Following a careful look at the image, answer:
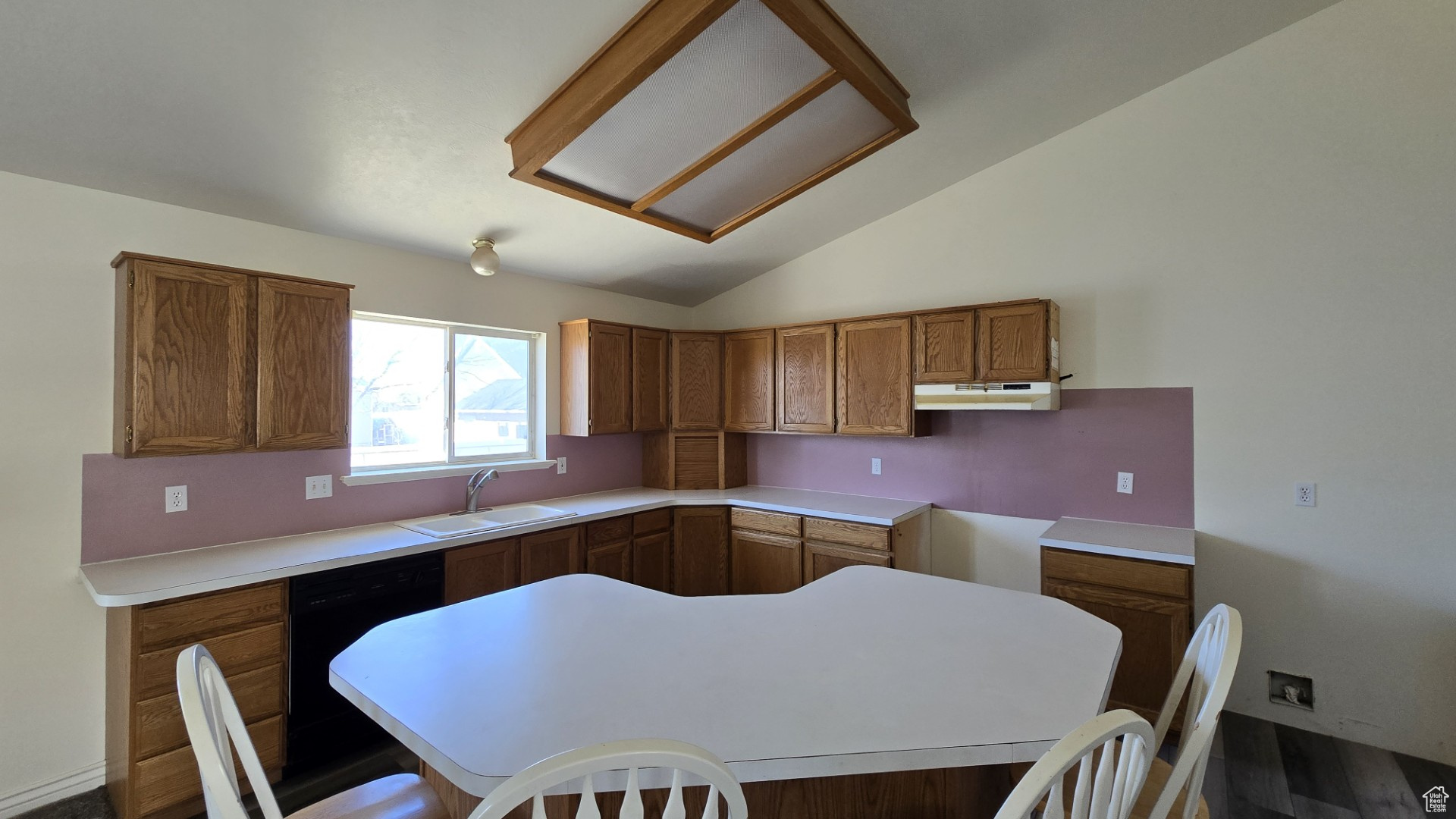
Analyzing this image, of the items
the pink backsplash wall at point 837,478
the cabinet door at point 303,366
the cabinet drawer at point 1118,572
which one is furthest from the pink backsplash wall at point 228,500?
the cabinet drawer at point 1118,572

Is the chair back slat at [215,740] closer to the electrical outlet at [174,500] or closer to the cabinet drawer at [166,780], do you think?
the cabinet drawer at [166,780]

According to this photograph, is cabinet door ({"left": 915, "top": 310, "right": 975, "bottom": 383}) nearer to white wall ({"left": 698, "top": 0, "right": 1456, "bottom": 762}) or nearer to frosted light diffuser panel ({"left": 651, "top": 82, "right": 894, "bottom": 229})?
white wall ({"left": 698, "top": 0, "right": 1456, "bottom": 762})

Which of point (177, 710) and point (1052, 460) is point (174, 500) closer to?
point (177, 710)

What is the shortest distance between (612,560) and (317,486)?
5.03ft

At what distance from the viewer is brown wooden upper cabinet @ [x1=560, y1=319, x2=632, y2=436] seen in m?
3.75

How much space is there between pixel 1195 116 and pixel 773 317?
99.6 inches

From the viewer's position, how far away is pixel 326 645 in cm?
235

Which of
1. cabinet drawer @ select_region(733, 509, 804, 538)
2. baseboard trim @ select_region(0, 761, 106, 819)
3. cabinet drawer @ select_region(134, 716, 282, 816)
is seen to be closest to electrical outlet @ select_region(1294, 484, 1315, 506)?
cabinet drawer @ select_region(733, 509, 804, 538)

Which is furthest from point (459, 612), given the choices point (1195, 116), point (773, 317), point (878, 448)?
point (1195, 116)

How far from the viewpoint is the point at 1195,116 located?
2.83 meters

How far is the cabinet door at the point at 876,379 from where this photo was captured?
11.2 feet

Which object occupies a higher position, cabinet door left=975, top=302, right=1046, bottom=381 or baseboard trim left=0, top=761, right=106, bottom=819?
cabinet door left=975, top=302, right=1046, bottom=381

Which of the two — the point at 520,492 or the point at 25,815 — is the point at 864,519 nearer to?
the point at 520,492

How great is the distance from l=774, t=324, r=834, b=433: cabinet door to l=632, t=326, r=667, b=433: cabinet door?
0.81 m
